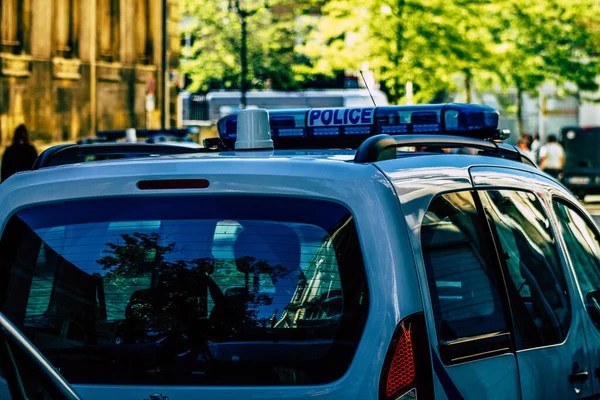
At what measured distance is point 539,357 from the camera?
4.30m

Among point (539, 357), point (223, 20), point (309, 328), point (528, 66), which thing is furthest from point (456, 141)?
point (223, 20)

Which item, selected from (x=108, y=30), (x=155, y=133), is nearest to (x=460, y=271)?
(x=155, y=133)

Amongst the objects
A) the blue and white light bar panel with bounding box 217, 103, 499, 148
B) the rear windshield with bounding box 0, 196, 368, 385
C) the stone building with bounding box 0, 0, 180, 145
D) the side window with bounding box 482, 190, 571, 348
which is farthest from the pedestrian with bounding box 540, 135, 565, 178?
the rear windshield with bounding box 0, 196, 368, 385

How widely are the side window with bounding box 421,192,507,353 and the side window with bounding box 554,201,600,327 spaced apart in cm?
91

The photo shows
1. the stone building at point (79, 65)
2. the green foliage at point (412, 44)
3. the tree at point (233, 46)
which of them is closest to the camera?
the stone building at point (79, 65)

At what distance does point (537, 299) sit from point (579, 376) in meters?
0.35

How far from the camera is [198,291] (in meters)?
3.69

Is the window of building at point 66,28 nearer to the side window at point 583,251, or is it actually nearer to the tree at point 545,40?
the tree at point 545,40

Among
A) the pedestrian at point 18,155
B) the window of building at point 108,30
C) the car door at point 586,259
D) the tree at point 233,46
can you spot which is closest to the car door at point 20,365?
the car door at point 586,259

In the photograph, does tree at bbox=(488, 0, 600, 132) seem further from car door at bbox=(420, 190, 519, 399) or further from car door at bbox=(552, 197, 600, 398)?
car door at bbox=(420, 190, 519, 399)

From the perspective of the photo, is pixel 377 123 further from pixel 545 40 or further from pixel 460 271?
pixel 545 40

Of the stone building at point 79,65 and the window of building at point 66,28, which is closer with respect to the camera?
the stone building at point 79,65

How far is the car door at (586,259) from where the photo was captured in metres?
→ 4.84

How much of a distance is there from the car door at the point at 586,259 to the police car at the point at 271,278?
22.5 inches
